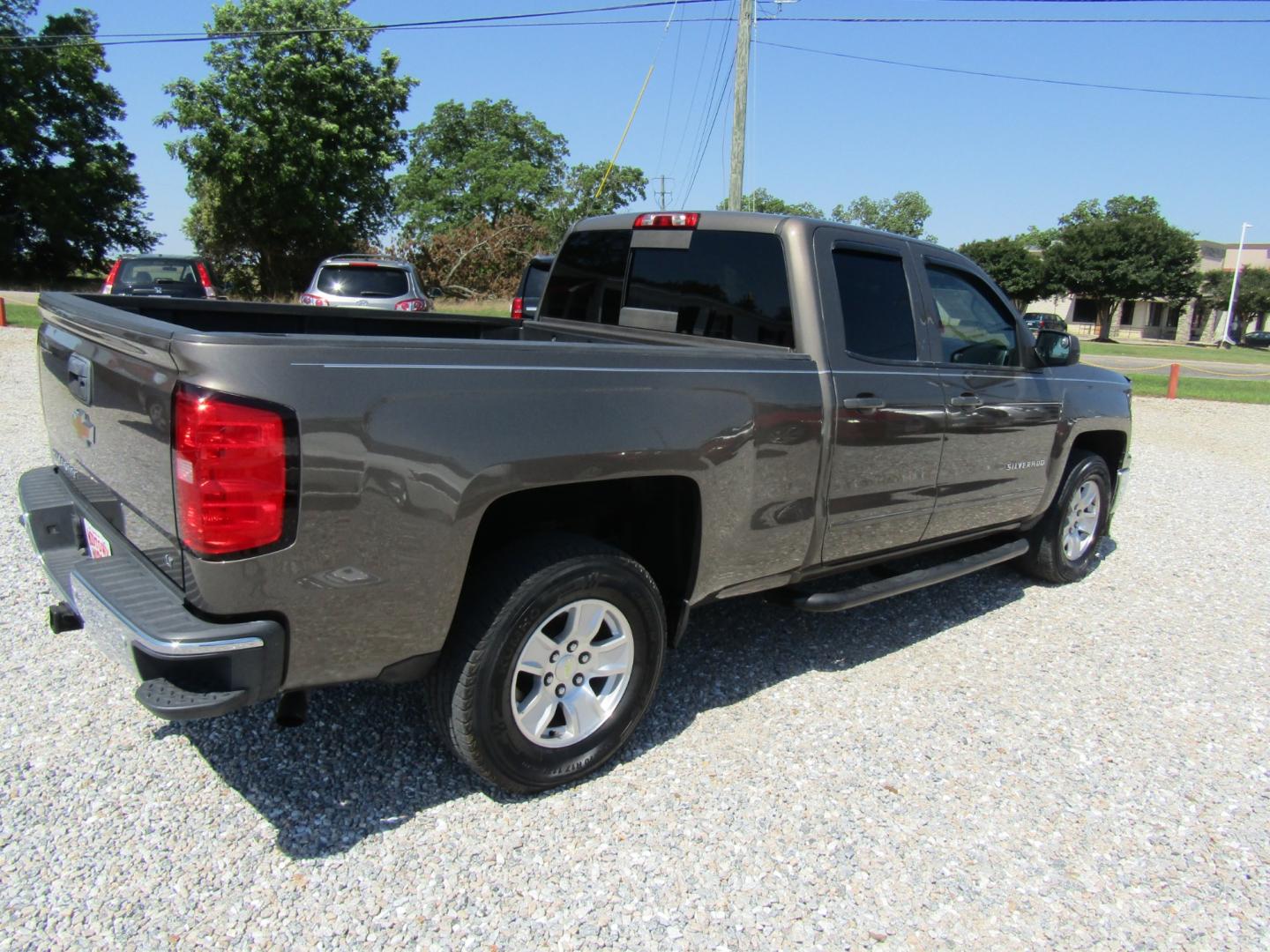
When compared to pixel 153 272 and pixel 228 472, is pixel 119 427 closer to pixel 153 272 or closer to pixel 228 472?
pixel 228 472

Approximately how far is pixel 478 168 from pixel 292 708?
5788 cm

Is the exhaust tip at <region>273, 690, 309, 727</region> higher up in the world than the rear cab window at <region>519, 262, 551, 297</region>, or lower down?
lower down

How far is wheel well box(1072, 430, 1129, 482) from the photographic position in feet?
17.7

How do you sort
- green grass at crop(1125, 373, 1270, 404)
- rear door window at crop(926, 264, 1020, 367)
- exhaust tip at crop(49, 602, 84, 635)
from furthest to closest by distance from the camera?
green grass at crop(1125, 373, 1270, 404)
rear door window at crop(926, 264, 1020, 367)
exhaust tip at crop(49, 602, 84, 635)

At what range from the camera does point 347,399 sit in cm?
218

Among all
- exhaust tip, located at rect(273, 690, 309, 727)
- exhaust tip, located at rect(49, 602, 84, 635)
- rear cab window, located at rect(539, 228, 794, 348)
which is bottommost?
exhaust tip, located at rect(273, 690, 309, 727)

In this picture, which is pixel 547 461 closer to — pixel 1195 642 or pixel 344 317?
pixel 344 317

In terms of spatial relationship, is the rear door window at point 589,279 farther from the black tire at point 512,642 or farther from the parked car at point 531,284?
the parked car at point 531,284

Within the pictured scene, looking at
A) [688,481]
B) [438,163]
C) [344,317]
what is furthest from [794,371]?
[438,163]

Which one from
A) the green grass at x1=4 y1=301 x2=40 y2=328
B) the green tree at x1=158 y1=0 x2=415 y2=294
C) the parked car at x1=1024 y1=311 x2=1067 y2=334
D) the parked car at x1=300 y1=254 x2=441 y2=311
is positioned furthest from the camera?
the green tree at x1=158 y1=0 x2=415 y2=294

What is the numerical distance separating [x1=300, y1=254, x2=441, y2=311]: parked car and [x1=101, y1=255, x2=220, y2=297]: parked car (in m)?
2.17

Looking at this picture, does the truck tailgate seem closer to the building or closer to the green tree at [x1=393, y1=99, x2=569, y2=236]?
the green tree at [x1=393, y1=99, x2=569, y2=236]

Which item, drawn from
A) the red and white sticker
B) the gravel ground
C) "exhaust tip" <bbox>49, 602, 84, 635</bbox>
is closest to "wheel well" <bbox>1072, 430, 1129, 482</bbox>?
the gravel ground

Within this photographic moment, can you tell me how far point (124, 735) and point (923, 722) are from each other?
9.84 feet
